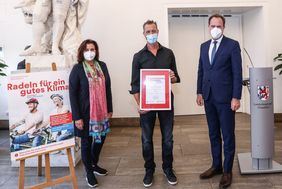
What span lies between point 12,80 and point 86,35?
3.39 m

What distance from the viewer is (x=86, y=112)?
10.2ft

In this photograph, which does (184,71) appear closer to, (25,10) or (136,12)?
(136,12)

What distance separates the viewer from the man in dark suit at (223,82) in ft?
9.43

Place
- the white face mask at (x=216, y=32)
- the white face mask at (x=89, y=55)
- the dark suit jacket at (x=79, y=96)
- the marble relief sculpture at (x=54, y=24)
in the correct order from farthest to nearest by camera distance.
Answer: the marble relief sculpture at (x=54, y=24), the white face mask at (x=89, y=55), the dark suit jacket at (x=79, y=96), the white face mask at (x=216, y=32)

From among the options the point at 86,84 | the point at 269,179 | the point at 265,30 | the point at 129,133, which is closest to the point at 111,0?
the point at 129,133

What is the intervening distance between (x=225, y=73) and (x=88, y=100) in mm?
1362

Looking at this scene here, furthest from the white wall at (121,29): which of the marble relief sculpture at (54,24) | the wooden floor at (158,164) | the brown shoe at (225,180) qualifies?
the brown shoe at (225,180)

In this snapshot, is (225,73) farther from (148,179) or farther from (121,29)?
(121,29)

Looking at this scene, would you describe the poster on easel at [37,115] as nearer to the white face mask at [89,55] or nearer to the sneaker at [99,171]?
the white face mask at [89,55]

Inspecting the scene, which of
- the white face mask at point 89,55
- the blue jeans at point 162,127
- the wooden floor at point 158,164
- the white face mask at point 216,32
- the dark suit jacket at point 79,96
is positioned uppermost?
the white face mask at point 216,32

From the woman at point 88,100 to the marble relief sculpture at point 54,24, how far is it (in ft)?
3.36

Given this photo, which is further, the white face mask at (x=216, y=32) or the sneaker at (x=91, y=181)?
the sneaker at (x=91, y=181)

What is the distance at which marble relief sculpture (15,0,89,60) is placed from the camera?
405cm

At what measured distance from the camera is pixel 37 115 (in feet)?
9.67
